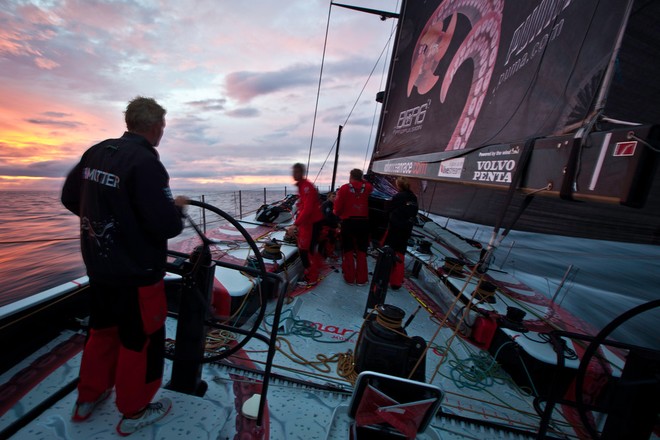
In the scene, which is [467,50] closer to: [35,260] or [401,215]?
[401,215]

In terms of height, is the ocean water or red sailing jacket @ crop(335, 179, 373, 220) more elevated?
red sailing jacket @ crop(335, 179, 373, 220)

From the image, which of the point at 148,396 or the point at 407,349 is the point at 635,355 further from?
the point at 148,396

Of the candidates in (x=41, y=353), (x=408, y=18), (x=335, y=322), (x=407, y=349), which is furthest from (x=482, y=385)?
(x=408, y=18)

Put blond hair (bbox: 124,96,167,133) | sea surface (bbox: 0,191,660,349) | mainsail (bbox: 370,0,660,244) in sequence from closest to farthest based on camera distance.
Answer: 1. mainsail (bbox: 370,0,660,244)
2. blond hair (bbox: 124,96,167,133)
3. sea surface (bbox: 0,191,660,349)

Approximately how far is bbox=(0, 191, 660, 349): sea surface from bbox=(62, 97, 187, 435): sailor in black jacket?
1.35 metres

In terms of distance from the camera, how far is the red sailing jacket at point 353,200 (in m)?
3.59

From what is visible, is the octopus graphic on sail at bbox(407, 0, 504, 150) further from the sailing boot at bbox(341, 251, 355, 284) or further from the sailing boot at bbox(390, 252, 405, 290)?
the sailing boot at bbox(341, 251, 355, 284)

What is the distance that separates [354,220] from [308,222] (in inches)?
24.6

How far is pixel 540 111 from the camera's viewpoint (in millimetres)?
1685

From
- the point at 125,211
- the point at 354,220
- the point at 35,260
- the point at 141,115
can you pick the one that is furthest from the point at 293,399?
the point at 35,260

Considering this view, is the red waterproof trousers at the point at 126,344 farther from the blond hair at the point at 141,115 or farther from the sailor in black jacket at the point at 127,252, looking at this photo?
the blond hair at the point at 141,115

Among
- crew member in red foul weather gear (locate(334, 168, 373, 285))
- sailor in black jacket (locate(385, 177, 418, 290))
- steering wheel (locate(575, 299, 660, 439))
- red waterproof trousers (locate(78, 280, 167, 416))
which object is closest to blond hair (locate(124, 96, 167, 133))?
red waterproof trousers (locate(78, 280, 167, 416))

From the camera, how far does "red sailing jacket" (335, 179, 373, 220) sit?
11.8ft

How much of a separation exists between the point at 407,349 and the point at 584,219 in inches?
156
